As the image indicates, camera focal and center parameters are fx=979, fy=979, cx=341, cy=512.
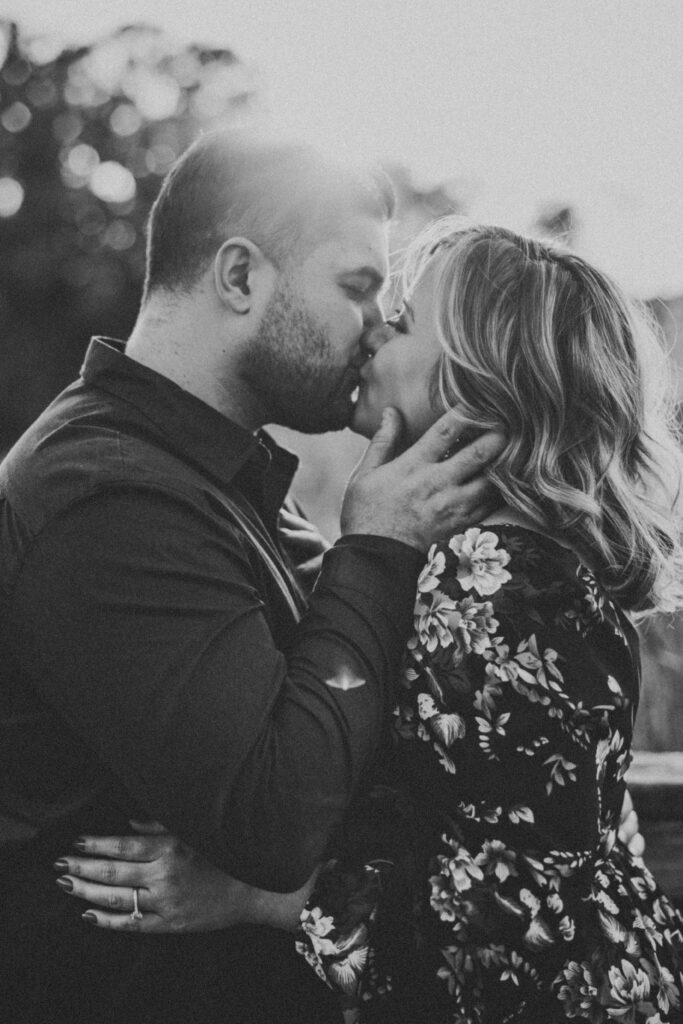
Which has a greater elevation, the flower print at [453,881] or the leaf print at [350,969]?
the flower print at [453,881]

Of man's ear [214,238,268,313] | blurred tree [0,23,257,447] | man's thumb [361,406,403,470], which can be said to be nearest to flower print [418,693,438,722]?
man's thumb [361,406,403,470]

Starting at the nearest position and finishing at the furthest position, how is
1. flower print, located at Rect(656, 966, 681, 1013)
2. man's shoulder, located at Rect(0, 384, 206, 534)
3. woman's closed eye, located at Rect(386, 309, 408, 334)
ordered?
man's shoulder, located at Rect(0, 384, 206, 534), flower print, located at Rect(656, 966, 681, 1013), woman's closed eye, located at Rect(386, 309, 408, 334)

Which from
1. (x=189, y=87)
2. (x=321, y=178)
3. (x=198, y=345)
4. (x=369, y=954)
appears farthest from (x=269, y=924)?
(x=189, y=87)

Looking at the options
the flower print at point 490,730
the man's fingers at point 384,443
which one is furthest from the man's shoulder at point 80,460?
the flower print at point 490,730

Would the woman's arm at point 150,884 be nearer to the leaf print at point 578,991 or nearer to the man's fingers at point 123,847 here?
the man's fingers at point 123,847

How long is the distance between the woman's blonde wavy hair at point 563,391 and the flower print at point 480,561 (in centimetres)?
14

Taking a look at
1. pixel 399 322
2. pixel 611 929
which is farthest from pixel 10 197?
pixel 611 929

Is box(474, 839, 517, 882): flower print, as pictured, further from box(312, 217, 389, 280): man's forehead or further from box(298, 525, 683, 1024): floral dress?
box(312, 217, 389, 280): man's forehead

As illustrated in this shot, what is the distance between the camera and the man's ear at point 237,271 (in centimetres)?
250

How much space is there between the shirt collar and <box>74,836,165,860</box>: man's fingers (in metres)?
0.80

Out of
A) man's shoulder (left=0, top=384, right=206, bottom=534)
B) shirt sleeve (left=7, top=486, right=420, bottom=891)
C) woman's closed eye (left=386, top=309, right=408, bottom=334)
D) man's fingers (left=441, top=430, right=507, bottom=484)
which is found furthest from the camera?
woman's closed eye (left=386, top=309, right=408, bottom=334)

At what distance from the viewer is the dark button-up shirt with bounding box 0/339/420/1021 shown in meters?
1.71

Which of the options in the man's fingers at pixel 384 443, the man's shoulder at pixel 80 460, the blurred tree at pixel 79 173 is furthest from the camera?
the blurred tree at pixel 79 173

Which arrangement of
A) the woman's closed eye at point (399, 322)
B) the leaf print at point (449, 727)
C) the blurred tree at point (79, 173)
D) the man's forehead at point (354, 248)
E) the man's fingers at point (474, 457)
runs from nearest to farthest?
the leaf print at point (449, 727) < the man's fingers at point (474, 457) < the woman's closed eye at point (399, 322) < the man's forehead at point (354, 248) < the blurred tree at point (79, 173)
